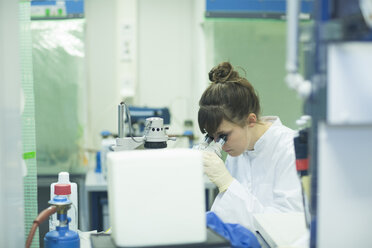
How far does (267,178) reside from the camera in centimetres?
192

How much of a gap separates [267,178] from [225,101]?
1.20ft

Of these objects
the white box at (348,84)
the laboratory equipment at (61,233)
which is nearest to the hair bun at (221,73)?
the laboratory equipment at (61,233)

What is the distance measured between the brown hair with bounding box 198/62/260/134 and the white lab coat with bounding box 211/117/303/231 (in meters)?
0.16

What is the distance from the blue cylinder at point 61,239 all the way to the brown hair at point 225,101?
755mm

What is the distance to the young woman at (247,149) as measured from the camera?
173cm

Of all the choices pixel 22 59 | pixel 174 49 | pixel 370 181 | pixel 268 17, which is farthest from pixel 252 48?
pixel 370 181

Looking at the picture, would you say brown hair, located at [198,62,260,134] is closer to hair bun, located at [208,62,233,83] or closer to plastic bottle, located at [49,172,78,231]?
hair bun, located at [208,62,233,83]

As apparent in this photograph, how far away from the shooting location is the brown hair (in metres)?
1.82

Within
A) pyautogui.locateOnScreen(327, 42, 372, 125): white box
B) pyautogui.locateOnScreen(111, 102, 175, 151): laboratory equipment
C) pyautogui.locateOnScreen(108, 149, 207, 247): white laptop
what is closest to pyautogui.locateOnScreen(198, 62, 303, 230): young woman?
pyautogui.locateOnScreen(111, 102, 175, 151): laboratory equipment

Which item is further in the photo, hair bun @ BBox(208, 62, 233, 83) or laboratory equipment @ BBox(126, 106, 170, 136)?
laboratory equipment @ BBox(126, 106, 170, 136)

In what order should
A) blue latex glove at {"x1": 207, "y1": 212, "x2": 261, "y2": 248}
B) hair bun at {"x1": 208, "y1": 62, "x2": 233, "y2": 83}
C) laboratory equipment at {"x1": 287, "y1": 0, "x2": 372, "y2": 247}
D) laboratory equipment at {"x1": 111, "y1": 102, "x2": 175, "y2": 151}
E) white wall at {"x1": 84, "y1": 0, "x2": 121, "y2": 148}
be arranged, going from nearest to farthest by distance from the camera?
1. laboratory equipment at {"x1": 287, "y1": 0, "x2": 372, "y2": 247}
2. blue latex glove at {"x1": 207, "y1": 212, "x2": 261, "y2": 248}
3. laboratory equipment at {"x1": 111, "y1": 102, "x2": 175, "y2": 151}
4. hair bun at {"x1": 208, "y1": 62, "x2": 233, "y2": 83}
5. white wall at {"x1": 84, "y1": 0, "x2": 121, "y2": 148}

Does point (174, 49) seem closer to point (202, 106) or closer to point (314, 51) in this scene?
point (202, 106)

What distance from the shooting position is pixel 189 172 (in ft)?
3.25

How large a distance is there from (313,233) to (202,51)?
A: 2.40m
